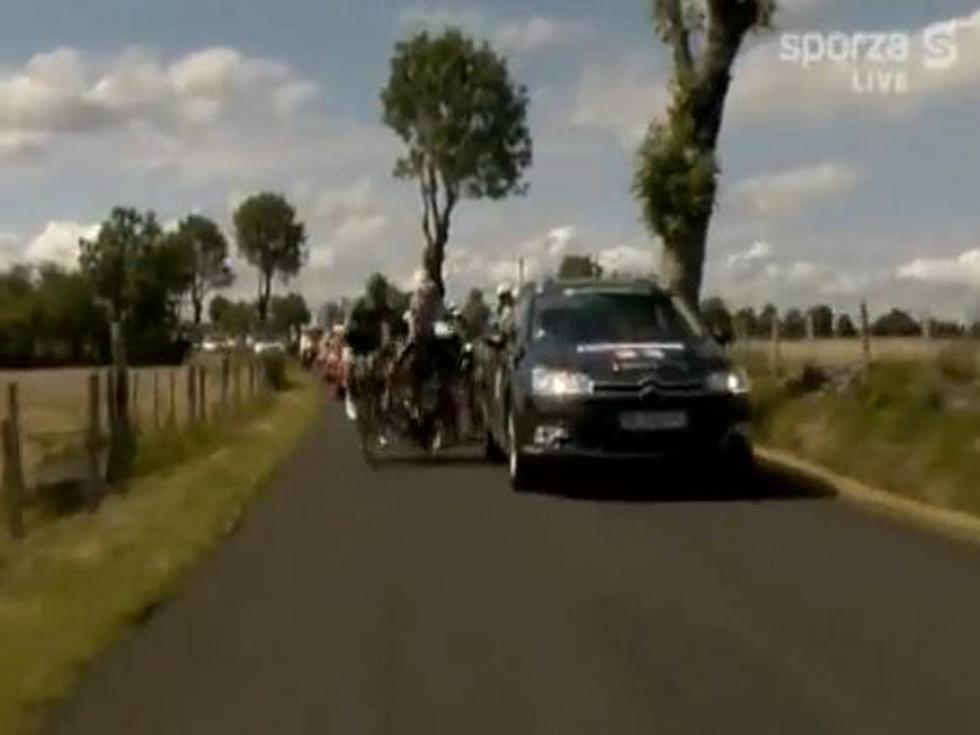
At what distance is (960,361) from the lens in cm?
2439

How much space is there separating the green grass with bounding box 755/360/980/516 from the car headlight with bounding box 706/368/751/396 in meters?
1.44

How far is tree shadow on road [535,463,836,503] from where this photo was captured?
53.9 feet

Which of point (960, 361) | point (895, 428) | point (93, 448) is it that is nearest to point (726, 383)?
point (895, 428)

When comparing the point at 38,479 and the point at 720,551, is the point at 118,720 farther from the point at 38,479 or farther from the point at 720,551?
the point at 38,479

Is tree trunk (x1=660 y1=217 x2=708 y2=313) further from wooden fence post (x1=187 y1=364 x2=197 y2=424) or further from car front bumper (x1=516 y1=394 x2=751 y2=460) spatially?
car front bumper (x1=516 y1=394 x2=751 y2=460)

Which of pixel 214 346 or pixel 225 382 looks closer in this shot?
pixel 225 382

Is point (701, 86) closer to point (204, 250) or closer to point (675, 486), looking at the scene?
point (675, 486)

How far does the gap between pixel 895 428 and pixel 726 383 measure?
2.57 meters

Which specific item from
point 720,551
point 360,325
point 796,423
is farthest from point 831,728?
point 360,325

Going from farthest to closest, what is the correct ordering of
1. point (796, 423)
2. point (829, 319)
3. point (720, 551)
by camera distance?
point (829, 319)
point (796, 423)
point (720, 551)

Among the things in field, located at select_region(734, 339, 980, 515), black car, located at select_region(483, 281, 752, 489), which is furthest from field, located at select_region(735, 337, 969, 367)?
black car, located at select_region(483, 281, 752, 489)

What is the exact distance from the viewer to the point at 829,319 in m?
36.1

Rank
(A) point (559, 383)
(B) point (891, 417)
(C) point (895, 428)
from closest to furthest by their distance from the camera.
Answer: (A) point (559, 383)
(C) point (895, 428)
(B) point (891, 417)

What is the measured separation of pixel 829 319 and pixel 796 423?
14.8 m
